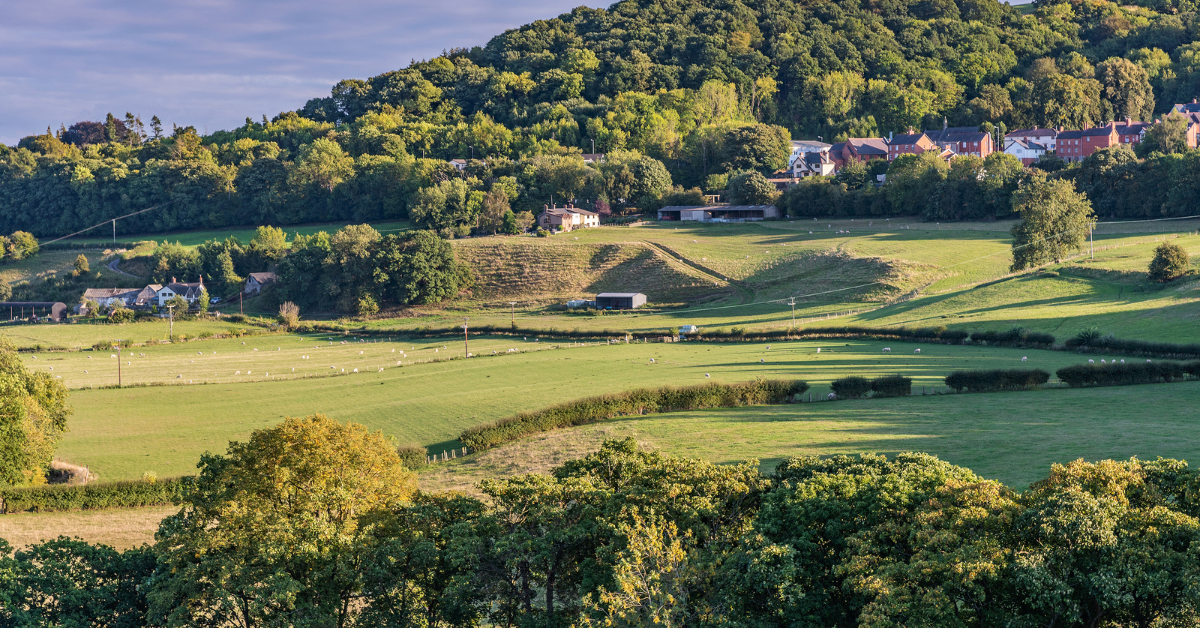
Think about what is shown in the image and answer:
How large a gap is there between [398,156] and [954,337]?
99394mm

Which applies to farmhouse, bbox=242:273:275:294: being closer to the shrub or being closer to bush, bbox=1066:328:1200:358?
bush, bbox=1066:328:1200:358

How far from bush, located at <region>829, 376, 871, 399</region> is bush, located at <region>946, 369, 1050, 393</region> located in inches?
136

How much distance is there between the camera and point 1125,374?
132 ft

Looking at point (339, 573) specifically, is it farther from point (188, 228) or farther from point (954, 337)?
point (188, 228)

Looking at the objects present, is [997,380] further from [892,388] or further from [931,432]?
[931,432]

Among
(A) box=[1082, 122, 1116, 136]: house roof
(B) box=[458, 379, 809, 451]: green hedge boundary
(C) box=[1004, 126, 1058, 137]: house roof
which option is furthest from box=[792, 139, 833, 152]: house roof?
(B) box=[458, 379, 809, 451]: green hedge boundary

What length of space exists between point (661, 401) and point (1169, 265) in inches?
1517

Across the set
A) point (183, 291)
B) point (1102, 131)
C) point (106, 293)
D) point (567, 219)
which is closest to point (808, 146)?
point (1102, 131)

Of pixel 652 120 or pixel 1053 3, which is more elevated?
pixel 1053 3

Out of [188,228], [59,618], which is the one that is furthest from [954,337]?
[188,228]

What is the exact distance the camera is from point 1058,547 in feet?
51.3

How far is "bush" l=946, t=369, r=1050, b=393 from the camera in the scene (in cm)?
4050

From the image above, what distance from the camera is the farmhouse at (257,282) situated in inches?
3995

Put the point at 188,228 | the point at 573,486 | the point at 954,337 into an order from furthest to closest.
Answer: the point at 188,228 < the point at 954,337 < the point at 573,486
